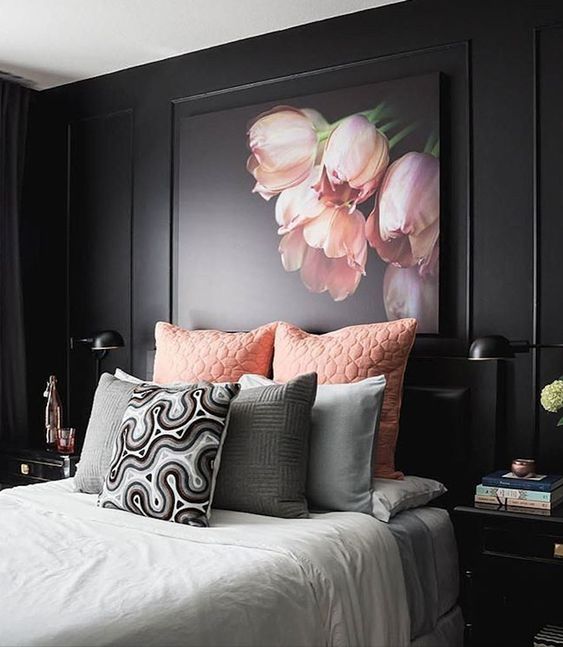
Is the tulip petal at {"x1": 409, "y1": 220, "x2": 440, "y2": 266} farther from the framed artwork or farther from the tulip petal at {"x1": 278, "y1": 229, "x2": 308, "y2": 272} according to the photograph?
the tulip petal at {"x1": 278, "y1": 229, "x2": 308, "y2": 272}

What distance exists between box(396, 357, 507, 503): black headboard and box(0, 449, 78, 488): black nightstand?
61.4 inches

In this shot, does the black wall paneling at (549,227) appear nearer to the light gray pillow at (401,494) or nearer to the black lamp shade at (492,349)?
the black lamp shade at (492,349)

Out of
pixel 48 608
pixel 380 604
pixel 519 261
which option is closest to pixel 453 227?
pixel 519 261

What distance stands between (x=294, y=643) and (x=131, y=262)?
2557 mm

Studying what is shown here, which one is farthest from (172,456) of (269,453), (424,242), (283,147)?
(283,147)

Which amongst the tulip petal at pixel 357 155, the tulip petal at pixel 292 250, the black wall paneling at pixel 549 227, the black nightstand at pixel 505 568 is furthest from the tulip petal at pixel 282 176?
the black nightstand at pixel 505 568

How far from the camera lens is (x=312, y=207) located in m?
3.72

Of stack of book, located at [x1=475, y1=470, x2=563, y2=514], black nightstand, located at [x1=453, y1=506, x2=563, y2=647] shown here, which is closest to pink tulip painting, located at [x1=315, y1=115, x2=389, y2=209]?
stack of book, located at [x1=475, y1=470, x2=563, y2=514]

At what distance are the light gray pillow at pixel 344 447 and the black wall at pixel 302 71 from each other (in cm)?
57

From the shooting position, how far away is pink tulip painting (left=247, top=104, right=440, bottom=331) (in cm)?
344

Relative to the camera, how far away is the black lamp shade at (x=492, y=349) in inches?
118

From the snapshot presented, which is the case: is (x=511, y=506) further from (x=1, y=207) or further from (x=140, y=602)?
(x=1, y=207)

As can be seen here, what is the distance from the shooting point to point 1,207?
14.8ft

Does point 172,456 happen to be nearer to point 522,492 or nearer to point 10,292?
point 522,492
